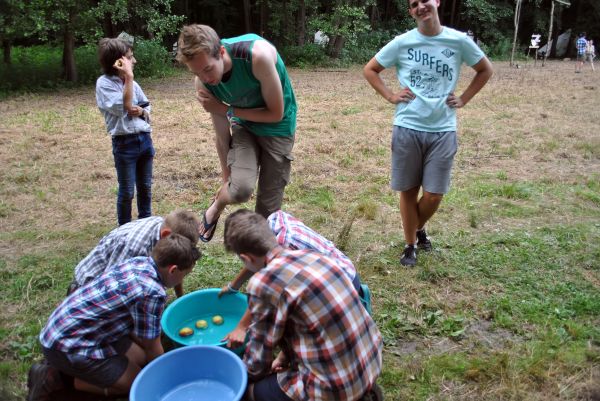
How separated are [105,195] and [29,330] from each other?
7.24 feet

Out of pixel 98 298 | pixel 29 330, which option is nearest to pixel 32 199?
pixel 29 330

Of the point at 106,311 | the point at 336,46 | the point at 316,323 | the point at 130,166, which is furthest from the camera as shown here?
the point at 336,46

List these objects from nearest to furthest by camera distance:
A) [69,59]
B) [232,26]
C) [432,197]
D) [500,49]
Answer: [432,197] → [69,59] → [232,26] → [500,49]

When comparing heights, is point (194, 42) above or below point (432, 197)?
above

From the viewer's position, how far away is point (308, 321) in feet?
5.42

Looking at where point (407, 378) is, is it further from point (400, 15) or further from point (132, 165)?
point (400, 15)

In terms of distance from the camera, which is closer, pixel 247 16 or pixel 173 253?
pixel 173 253

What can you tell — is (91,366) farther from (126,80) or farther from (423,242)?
(423,242)

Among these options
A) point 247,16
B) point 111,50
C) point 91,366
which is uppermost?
point 247,16

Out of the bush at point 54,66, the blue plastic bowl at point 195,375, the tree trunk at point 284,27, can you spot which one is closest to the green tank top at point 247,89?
the blue plastic bowl at point 195,375

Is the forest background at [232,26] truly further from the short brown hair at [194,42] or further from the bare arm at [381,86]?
the short brown hair at [194,42]

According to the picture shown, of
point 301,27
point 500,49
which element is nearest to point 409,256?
point 301,27

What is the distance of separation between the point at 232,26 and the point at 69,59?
1169 centimetres

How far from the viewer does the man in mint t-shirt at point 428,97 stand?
294 cm
